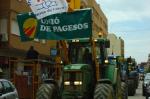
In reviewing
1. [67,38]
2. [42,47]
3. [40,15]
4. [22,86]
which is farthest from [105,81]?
[42,47]

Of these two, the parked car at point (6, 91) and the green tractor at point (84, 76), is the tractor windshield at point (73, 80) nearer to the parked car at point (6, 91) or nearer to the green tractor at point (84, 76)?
the green tractor at point (84, 76)

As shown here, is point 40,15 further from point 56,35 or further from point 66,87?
point 66,87

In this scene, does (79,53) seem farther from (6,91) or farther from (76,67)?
(6,91)

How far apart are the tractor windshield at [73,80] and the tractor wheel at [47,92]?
0.69 metres

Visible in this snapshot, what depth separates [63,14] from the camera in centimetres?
1661

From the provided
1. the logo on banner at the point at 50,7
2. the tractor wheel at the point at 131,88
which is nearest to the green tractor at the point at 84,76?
the logo on banner at the point at 50,7

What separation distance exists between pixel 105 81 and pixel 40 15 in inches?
117

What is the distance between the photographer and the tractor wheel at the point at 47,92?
16.9 meters

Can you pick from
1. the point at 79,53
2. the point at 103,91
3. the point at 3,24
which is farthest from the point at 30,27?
the point at 3,24

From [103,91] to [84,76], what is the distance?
908 mm

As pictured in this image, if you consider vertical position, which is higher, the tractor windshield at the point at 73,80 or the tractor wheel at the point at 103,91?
the tractor windshield at the point at 73,80

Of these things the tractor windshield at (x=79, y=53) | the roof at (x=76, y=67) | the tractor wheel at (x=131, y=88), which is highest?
the tractor windshield at (x=79, y=53)

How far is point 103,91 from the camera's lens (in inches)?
639

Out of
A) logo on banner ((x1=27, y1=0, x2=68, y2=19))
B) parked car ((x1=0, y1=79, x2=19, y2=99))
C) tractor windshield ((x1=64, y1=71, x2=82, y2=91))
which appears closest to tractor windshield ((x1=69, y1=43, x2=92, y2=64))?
tractor windshield ((x1=64, y1=71, x2=82, y2=91))
